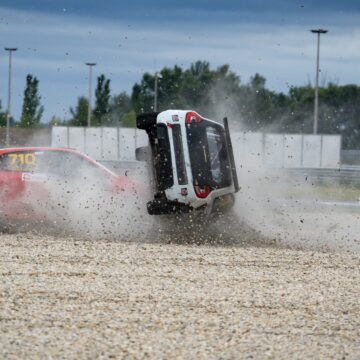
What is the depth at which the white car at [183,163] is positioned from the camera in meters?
12.8

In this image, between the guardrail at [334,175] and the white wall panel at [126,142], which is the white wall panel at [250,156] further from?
the white wall panel at [126,142]

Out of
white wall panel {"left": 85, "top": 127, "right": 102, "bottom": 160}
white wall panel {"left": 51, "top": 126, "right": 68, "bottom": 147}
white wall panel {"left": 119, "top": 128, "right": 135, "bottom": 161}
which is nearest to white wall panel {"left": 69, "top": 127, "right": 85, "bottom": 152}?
white wall panel {"left": 85, "top": 127, "right": 102, "bottom": 160}

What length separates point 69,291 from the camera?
9102 mm

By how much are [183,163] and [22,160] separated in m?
3.57

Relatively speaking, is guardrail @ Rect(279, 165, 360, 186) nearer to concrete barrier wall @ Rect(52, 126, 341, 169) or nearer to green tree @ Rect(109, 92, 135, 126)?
concrete barrier wall @ Rect(52, 126, 341, 169)

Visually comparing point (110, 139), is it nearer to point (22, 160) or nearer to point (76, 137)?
point (76, 137)

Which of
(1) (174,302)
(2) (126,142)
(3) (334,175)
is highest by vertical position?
(2) (126,142)

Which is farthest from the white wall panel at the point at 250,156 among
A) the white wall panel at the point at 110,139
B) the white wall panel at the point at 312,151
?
the white wall panel at the point at 312,151

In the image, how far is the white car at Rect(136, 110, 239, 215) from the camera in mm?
12805

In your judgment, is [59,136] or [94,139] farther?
[59,136]

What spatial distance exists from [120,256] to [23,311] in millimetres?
3567

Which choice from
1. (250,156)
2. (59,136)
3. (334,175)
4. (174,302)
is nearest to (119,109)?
(59,136)

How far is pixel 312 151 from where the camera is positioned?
38.3 m

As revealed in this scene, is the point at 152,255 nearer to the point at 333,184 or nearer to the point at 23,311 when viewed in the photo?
the point at 23,311
